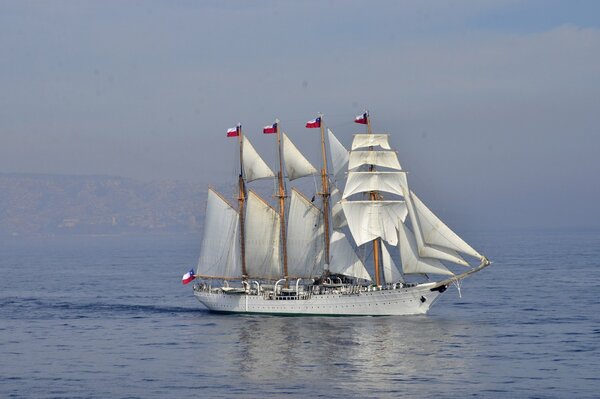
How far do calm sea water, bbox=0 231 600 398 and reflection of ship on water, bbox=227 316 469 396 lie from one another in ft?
0.34

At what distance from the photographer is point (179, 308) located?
343 feet

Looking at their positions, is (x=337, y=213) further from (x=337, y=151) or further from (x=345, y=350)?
(x=345, y=350)

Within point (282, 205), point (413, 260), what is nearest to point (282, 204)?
point (282, 205)

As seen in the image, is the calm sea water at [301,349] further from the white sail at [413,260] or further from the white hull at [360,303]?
Answer: the white sail at [413,260]

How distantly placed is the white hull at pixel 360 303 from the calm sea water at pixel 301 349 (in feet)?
4.35

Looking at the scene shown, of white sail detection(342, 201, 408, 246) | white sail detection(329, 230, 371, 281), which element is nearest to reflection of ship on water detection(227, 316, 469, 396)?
white sail detection(329, 230, 371, 281)

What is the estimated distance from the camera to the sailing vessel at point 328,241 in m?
88.4

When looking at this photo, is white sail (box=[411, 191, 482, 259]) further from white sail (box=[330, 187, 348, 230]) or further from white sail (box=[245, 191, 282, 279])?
white sail (box=[245, 191, 282, 279])

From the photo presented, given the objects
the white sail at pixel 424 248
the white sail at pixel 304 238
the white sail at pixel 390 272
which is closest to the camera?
the white sail at pixel 424 248

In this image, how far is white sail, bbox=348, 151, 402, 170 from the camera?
89.9m

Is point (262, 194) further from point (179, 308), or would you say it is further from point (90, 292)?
point (90, 292)

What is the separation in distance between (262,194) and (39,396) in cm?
4366

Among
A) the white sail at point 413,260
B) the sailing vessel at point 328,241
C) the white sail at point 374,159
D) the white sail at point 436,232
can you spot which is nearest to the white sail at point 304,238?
the sailing vessel at point 328,241

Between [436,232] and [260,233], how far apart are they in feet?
62.5
